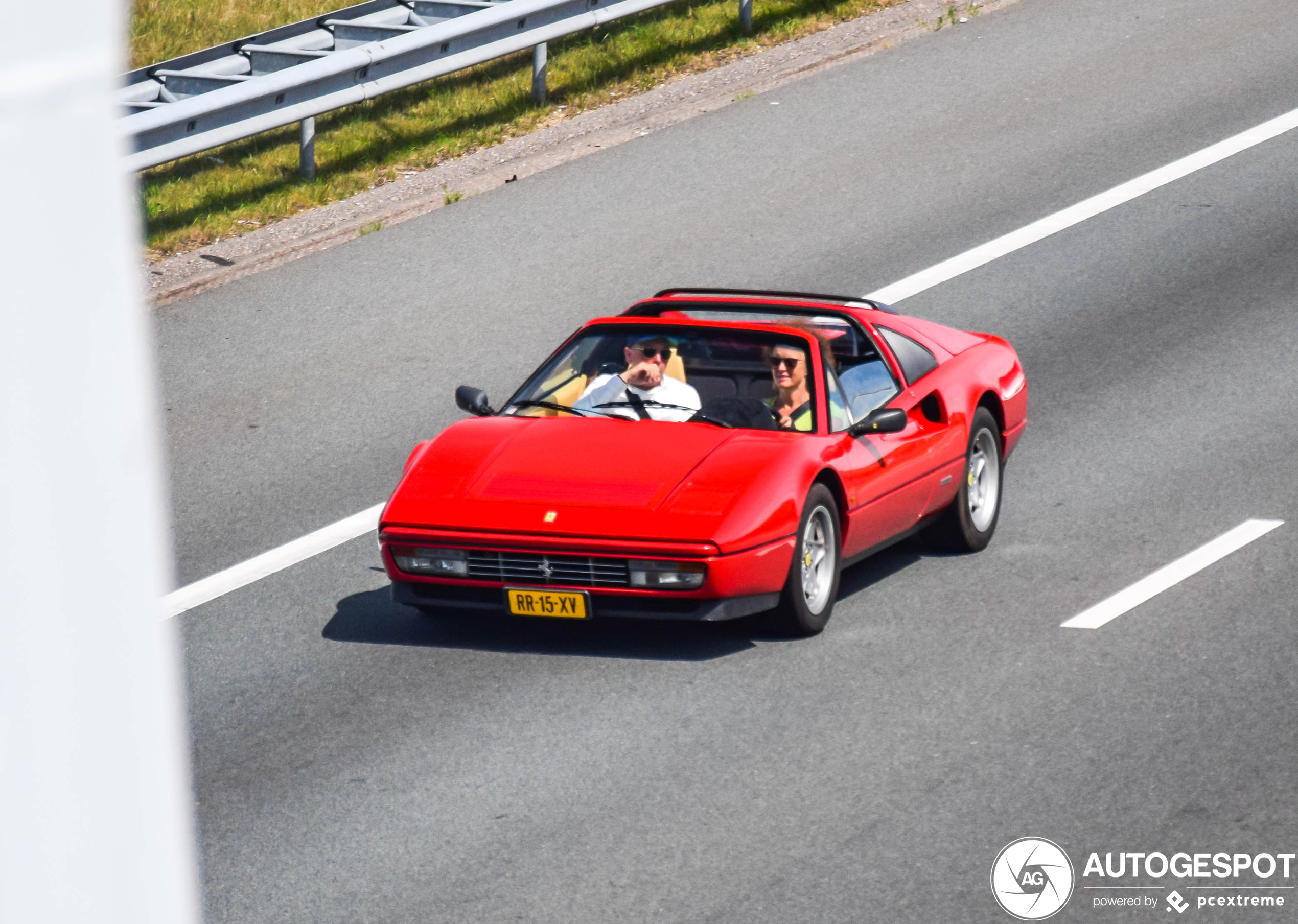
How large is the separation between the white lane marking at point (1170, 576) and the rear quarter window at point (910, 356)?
1518 mm

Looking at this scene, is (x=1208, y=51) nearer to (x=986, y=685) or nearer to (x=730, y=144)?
(x=730, y=144)

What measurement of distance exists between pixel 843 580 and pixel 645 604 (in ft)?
5.38

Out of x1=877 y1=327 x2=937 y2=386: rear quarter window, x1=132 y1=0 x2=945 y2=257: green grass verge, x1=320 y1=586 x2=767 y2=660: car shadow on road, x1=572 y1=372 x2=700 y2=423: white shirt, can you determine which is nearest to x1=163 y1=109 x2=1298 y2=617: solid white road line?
x1=320 y1=586 x2=767 y2=660: car shadow on road

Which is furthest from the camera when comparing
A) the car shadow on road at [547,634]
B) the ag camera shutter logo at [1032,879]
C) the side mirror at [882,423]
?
the side mirror at [882,423]

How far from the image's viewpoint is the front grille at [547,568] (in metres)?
7.69

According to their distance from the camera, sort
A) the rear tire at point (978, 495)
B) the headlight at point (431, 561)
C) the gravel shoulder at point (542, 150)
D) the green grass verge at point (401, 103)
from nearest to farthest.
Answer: the headlight at point (431, 561)
the rear tire at point (978, 495)
the gravel shoulder at point (542, 150)
the green grass verge at point (401, 103)

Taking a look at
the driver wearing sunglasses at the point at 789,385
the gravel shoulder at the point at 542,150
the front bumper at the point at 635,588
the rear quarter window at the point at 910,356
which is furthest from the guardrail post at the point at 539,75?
the front bumper at the point at 635,588

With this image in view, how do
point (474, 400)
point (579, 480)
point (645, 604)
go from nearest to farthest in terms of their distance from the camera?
point (645, 604) → point (579, 480) → point (474, 400)

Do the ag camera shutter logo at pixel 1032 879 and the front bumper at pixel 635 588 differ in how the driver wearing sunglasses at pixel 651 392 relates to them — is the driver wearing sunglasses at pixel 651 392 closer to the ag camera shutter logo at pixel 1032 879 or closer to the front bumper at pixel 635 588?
the front bumper at pixel 635 588

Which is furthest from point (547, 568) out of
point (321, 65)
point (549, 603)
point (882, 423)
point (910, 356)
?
point (321, 65)

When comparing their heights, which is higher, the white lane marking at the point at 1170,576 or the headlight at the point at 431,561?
the headlight at the point at 431,561
